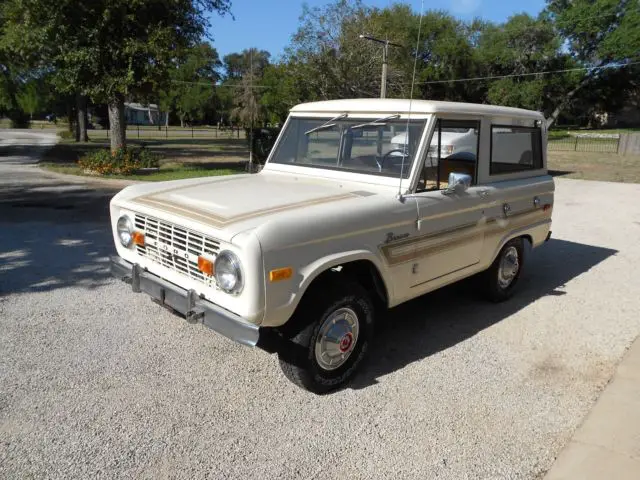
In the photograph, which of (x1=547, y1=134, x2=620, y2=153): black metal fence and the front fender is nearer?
the front fender

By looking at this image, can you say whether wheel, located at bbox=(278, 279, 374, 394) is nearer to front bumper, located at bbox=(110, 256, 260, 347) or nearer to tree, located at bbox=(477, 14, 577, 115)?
front bumper, located at bbox=(110, 256, 260, 347)

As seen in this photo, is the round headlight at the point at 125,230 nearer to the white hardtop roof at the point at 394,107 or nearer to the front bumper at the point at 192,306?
the front bumper at the point at 192,306

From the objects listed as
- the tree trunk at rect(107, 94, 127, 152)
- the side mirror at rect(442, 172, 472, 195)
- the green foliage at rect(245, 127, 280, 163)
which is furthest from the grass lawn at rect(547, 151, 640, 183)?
the side mirror at rect(442, 172, 472, 195)

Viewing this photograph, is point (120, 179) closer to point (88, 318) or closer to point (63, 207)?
point (63, 207)

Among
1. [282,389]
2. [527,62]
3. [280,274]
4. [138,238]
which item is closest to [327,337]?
[282,389]

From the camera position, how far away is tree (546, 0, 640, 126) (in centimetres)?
4750

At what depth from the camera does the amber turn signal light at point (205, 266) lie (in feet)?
10.6

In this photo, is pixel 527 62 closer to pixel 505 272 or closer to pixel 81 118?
pixel 81 118

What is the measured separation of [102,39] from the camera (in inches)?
550

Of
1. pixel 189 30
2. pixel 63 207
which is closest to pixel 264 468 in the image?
pixel 63 207

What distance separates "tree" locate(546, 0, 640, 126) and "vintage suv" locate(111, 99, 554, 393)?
5104 cm

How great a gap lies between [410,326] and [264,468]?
235 cm

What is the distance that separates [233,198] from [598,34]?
57298 millimetres

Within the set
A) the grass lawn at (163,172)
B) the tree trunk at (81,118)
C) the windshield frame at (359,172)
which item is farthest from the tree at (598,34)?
the windshield frame at (359,172)
